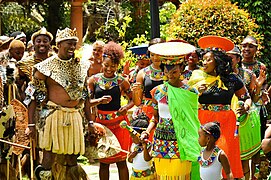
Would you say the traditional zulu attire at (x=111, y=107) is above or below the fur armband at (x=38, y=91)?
below

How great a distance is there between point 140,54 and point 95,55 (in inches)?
26.2

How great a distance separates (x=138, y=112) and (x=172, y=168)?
5.23 feet

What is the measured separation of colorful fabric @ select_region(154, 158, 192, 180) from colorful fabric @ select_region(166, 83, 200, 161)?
0.44 feet

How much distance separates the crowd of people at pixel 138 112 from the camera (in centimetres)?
675

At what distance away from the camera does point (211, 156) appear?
6539 millimetres

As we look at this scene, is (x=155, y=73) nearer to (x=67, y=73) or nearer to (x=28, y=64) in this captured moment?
(x=67, y=73)

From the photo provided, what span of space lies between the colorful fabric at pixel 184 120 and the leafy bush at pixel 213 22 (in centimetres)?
536

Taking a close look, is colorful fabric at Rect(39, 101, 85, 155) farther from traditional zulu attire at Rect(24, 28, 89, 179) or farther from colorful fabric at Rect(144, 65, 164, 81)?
colorful fabric at Rect(144, 65, 164, 81)

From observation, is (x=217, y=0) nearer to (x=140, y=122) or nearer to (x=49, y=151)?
(x=140, y=122)

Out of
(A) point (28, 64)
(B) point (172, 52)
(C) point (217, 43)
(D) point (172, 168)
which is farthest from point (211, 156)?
(A) point (28, 64)

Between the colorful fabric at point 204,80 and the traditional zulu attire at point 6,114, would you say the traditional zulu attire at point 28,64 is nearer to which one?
the traditional zulu attire at point 6,114

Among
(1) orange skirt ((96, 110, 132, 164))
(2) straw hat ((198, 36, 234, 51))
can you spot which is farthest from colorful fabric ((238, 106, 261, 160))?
(1) orange skirt ((96, 110, 132, 164))

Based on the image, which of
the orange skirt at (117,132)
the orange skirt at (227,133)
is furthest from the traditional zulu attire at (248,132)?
the orange skirt at (117,132)

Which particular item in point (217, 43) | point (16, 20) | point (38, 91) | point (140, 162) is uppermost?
point (217, 43)
